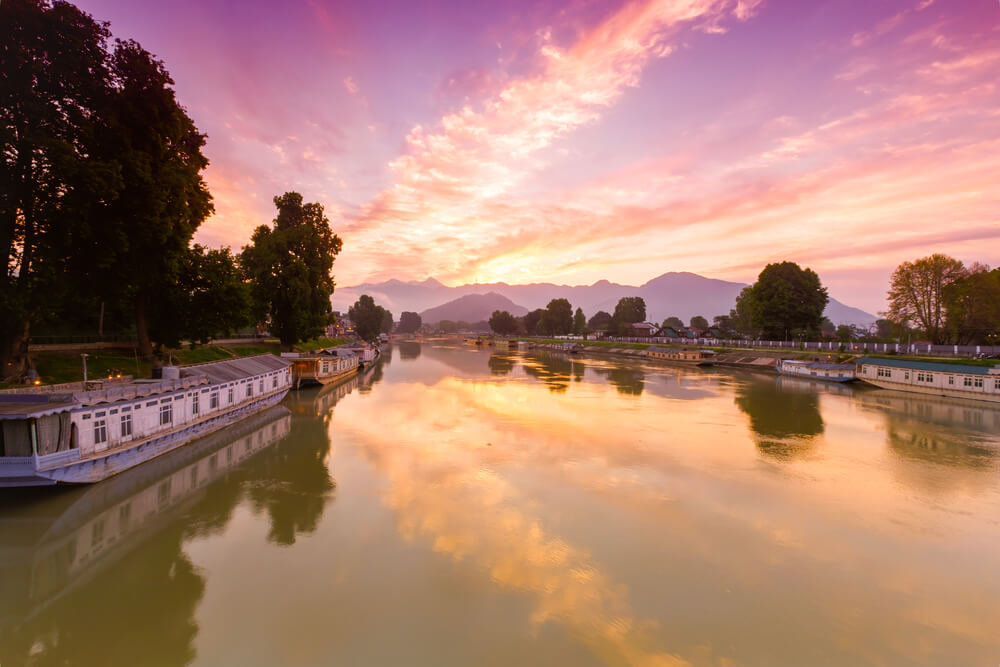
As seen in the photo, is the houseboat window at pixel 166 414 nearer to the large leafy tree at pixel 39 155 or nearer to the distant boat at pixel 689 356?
the large leafy tree at pixel 39 155

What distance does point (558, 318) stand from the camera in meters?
186

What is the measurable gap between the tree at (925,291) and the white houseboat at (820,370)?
24.1 meters

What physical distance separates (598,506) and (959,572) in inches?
438

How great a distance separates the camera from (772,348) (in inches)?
3529

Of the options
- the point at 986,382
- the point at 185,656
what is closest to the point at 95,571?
the point at 185,656

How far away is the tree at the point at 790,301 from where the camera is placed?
302 ft

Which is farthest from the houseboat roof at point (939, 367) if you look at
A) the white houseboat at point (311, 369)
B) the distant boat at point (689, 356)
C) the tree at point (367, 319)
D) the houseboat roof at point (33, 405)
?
the tree at point (367, 319)

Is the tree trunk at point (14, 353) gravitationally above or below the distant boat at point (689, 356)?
above

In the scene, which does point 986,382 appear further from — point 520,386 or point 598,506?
point 598,506

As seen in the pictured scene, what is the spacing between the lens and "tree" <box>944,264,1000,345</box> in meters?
58.8

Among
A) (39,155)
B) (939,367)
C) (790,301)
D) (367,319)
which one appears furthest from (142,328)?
(367,319)

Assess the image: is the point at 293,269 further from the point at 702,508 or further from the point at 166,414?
the point at 702,508

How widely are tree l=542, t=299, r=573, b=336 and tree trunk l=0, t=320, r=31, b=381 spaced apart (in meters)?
171

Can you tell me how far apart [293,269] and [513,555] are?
51.4 meters
